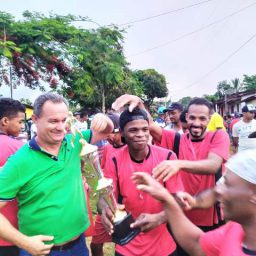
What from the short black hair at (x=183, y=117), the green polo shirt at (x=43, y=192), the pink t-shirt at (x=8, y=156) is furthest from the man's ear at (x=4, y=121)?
the short black hair at (x=183, y=117)

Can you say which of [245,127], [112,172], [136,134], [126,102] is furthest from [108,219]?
[245,127]

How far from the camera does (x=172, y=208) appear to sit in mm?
2205

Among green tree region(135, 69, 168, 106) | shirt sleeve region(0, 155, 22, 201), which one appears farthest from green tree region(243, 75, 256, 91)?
shirt sleeve region(0, 155, 22, 201)

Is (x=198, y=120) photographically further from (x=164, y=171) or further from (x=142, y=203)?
(x=164, y=171)

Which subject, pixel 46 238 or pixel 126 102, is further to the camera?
pixel 126 102

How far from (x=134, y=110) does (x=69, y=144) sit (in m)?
0.58

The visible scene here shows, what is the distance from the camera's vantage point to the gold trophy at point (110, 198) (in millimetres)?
2559

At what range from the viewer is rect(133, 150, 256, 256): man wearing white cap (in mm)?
1771

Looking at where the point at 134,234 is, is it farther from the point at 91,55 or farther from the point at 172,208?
the point at 91,55

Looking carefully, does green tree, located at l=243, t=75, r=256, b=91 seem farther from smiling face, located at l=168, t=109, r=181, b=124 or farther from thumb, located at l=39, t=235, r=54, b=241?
thumb, located at l=39, t=235, r=54, b=241

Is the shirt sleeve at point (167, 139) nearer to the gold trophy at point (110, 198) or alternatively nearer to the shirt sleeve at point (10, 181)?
the gold trophy at point (110, 198)

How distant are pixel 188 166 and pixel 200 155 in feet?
2.45

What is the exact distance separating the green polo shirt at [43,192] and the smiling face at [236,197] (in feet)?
3.90

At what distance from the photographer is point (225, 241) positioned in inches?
79.0
